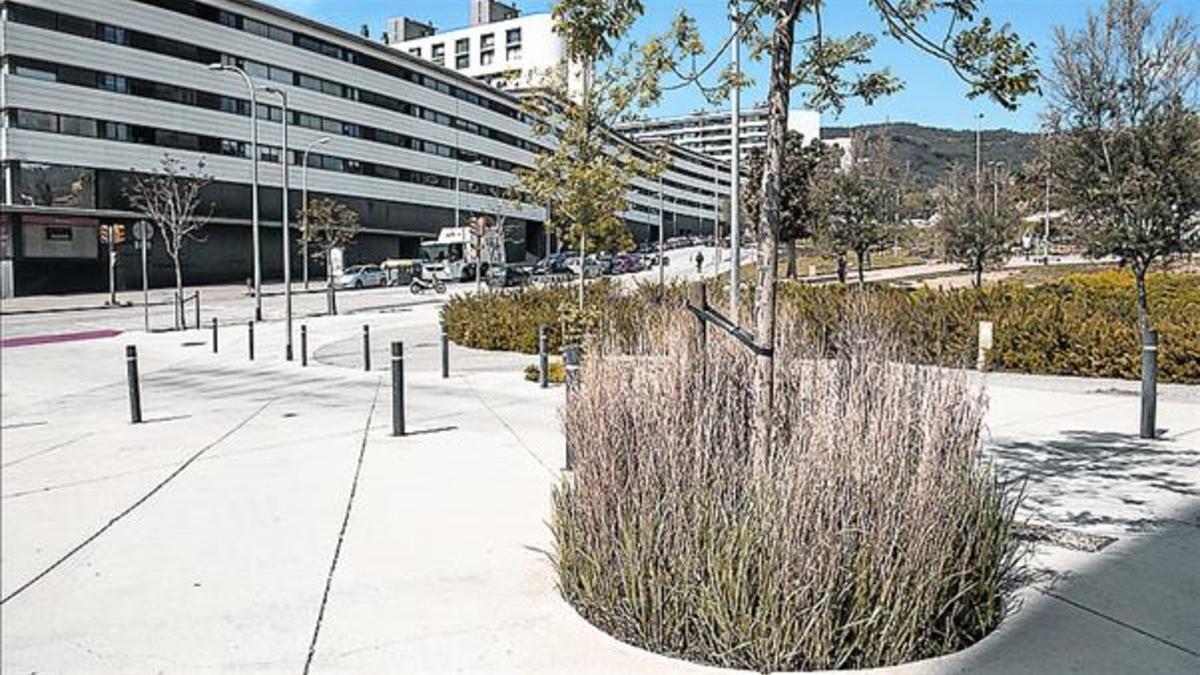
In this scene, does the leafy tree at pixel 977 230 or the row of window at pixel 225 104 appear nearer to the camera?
the leafy tree at pixel 977 230

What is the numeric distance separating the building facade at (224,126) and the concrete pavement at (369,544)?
2234 cm

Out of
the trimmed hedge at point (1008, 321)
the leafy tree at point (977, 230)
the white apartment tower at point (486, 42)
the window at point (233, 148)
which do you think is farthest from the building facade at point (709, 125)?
the white apartment tower at point (486, 42)

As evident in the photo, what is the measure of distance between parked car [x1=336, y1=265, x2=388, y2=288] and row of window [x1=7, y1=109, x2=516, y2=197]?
9.20 metres

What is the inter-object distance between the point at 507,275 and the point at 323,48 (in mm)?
24536

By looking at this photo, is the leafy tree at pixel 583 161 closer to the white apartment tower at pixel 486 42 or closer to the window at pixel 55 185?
the window at pixel 55 185

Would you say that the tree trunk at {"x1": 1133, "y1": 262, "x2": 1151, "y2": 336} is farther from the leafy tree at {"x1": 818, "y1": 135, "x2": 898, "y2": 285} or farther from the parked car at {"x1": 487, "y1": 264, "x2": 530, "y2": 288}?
the parked car at {"x1": 487, "y1": 264, "x2": 530, "y2": 288}

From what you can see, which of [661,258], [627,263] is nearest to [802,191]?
[661,258]

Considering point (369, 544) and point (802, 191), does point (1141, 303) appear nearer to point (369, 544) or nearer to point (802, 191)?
point (369, 544)

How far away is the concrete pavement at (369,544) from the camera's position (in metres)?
4.18

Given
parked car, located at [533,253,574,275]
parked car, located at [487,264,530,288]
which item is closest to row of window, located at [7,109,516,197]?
parked car, located at [487,264,530,288]

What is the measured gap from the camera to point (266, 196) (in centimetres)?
6419

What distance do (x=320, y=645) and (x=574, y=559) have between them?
4.16 ft

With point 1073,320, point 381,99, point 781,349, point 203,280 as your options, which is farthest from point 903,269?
point 781,349

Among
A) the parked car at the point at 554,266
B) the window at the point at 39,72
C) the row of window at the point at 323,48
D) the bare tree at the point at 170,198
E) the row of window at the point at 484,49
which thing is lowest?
the parked car at the point at 554,266
